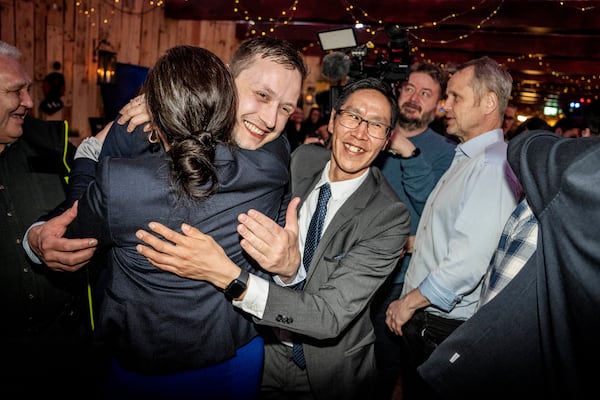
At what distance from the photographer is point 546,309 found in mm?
971

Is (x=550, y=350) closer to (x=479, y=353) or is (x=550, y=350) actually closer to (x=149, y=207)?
(x=479, y=353)

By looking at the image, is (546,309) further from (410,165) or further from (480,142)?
(410,165)

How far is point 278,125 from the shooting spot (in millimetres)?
1645

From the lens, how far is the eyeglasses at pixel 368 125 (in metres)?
1.82

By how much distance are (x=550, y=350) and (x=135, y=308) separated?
111cm

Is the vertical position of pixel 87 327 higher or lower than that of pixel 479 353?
lower

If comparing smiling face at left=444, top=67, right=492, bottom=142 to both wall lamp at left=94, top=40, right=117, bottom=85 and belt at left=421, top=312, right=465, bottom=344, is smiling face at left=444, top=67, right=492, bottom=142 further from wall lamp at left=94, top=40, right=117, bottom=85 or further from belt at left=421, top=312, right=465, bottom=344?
wall lamp at left=94, top=40, right=117, bottom=85

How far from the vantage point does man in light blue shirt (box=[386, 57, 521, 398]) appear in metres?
1.83

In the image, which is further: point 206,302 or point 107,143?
point 107,143

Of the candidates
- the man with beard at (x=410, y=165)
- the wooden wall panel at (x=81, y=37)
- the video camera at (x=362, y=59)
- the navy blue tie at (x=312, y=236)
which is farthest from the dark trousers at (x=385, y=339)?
the wooden wall panel at (x=81, y=37)

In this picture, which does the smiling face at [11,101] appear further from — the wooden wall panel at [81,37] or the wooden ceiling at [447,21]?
the wooden wall panel at [81,37]

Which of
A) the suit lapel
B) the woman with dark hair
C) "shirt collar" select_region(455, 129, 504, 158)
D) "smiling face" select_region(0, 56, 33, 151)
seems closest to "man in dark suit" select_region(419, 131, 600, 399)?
the suit lapel

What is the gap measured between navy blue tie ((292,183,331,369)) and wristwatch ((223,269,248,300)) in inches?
16.4

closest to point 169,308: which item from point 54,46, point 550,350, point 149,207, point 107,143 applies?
point 149,207
